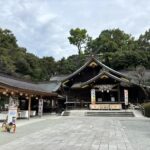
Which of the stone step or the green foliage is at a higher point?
the green foliage

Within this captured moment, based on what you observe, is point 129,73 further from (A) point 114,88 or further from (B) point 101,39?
(B) point 101,39

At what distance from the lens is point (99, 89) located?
30234 millimetres

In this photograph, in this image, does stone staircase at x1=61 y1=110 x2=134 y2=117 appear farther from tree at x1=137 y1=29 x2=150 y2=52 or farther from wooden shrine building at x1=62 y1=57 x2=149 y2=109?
tree at x1=137 y1=29 x2=150 y2=52

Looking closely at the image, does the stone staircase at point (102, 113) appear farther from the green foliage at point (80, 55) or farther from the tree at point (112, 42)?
the tree at point (112, 42)

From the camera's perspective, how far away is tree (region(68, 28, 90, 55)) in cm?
6406

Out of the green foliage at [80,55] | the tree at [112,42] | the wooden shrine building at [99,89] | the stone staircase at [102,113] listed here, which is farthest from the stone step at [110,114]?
the tree at [112,42]

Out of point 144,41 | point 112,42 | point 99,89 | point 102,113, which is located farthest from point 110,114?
point 144,41

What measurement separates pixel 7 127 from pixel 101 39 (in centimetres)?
4962

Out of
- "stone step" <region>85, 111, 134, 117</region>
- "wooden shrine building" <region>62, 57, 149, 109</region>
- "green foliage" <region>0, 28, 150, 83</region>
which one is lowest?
"stone step" <region>85, 111, 134, 117</region>

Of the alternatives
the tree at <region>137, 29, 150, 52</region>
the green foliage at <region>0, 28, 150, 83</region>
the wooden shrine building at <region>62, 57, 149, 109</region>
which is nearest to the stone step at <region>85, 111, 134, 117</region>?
the wooden shrine building at <region>62, 57, 149, 109</region>

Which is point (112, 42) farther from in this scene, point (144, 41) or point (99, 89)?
→ point (99, 89)

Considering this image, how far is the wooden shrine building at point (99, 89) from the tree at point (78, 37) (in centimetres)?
3075

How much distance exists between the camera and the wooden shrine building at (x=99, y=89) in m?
29.7

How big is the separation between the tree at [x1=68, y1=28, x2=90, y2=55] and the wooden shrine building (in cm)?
3075
